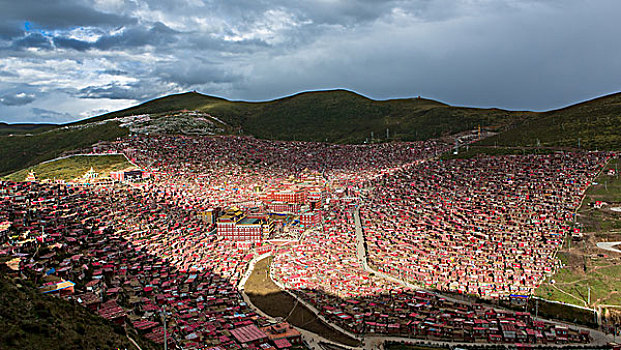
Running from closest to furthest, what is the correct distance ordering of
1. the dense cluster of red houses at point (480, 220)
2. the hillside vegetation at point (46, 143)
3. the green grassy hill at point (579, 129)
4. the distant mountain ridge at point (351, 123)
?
the dense cluster of red houses at point (480, 220), the green grassy hill at point (579, 129), the distant mountain ridge at point (351, 123), the hillside vegetation at point (46, 143)

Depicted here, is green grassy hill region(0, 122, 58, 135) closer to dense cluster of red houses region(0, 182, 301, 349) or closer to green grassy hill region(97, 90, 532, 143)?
green grassy hill region(97, 90, 532, 143)

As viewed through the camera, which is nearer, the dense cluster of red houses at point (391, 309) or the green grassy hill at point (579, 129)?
the dense cluster of red houses at point (391, 309)

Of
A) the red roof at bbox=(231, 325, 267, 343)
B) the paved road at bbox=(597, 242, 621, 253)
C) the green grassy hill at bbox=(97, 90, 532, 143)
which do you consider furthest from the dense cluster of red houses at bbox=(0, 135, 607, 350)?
the green grassy hill at bbox=(97, 90, 532, 143)

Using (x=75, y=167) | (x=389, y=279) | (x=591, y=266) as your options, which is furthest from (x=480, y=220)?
(x=75, y=167)

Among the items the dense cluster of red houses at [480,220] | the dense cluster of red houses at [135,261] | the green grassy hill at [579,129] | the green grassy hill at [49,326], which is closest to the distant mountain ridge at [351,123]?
the green grassy hill at [579,129]

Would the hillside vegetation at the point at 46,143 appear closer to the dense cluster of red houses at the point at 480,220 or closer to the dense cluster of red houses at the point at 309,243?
the dense cluster of red houses at the point at 309,243

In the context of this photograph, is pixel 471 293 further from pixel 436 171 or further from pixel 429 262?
pixel 436 171

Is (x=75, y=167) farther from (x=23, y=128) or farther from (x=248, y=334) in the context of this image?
(x=23, y=128)
